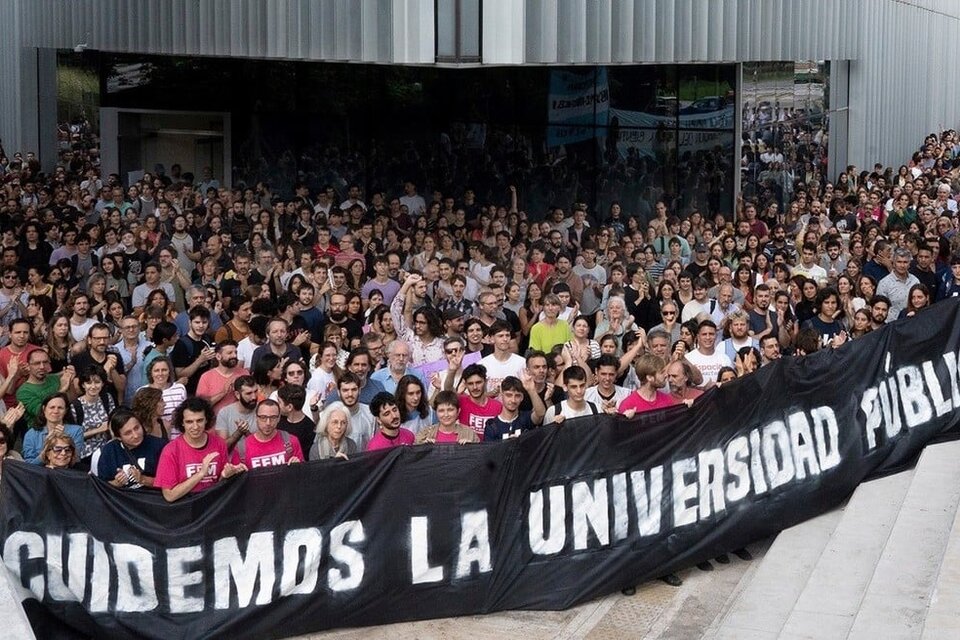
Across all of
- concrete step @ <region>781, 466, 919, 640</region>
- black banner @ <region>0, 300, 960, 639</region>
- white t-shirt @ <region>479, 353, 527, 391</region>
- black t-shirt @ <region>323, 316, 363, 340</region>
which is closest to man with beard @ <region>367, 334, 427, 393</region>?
white t-shirt @ <region>479, 353, 527, 391</region>

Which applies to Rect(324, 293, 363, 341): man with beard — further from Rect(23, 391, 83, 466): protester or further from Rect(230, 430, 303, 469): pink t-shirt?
Rect(230, 430, 303, 469): pink t-shirt

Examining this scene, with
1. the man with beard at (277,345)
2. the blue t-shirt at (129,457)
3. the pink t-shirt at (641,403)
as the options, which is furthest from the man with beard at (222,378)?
the pink t-shirt at (641,403)

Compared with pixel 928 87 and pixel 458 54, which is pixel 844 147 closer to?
pixel 928 87

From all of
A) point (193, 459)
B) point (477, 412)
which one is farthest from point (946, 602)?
point (193, 459)

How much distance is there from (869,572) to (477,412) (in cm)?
296

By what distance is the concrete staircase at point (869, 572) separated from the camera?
9.45m

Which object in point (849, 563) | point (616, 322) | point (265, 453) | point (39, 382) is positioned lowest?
point (849, 563)

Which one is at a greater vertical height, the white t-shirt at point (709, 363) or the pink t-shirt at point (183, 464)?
the white t-shirt at point (709, 363)

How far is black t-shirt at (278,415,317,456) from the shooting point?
10492 mm

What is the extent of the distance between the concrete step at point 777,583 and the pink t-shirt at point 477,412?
215 centimetres

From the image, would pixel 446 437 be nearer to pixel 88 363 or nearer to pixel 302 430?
pixel 302 430

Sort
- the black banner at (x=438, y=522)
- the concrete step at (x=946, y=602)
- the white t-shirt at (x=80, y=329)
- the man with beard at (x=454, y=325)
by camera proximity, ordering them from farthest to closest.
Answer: the white t-shirt at (x=80, y=329)
the man with beard at (x=454, y=325)
the black banner at (x=438, y=522)
the concrete step at (x=946, y=602)

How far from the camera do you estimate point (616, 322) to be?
1370cm

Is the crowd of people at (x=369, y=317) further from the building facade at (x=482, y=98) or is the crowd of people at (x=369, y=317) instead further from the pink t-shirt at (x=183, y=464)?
the building facade at (x=482, y=98)
